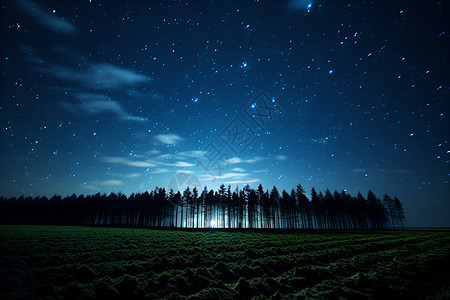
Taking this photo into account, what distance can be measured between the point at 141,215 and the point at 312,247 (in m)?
77.0

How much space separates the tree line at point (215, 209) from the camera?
229 feet

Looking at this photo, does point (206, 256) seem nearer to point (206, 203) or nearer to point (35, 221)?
point (206, 203)

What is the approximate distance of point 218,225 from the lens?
246 feet

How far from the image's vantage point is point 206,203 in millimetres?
77688

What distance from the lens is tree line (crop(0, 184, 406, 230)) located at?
2746 inches

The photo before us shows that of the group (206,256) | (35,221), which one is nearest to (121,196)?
(35,221)

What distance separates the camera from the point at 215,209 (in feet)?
253

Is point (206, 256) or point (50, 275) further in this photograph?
point (206, 256)

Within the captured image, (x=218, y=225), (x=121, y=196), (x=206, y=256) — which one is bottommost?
(x=218, y=225)

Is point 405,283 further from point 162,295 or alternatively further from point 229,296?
point 162,295

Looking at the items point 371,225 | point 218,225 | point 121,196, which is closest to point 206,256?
point 218,225

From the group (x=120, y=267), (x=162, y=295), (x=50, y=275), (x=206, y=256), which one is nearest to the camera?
(x=162, y=295)

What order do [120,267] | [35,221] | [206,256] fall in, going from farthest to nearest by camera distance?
[35,221] < [206,256] < [120,267]

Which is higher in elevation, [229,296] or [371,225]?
[229,296]
